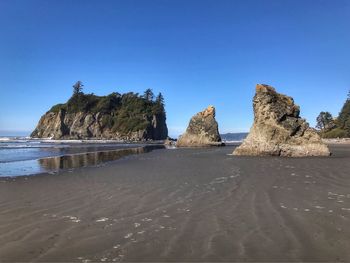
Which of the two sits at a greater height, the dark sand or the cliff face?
the cliff face

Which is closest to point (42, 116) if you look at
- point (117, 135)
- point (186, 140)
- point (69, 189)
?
point (117, 135)

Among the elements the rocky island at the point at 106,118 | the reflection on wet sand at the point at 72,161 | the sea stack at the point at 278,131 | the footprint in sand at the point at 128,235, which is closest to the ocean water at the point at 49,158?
the reflection on wet sand at the point at 72,161

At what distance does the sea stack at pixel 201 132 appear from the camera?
63500 mm

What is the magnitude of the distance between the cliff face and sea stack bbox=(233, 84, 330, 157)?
11793 cm

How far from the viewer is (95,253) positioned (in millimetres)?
5914

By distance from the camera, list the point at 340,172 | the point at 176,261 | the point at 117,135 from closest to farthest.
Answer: the point at 176,261
the point at 340,172
the point at 117,135

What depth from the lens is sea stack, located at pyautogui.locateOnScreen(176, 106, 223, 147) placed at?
208ft

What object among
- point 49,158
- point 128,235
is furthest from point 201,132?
point 128,235

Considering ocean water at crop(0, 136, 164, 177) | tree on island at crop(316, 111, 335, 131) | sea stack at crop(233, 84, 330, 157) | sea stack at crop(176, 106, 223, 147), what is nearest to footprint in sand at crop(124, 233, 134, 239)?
ocean water at crop(0, 136, 164, 177)

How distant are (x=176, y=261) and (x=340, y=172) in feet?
42.4

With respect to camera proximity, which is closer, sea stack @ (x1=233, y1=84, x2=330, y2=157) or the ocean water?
the ocean water

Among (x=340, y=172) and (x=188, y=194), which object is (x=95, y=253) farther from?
(x=340, y=172)

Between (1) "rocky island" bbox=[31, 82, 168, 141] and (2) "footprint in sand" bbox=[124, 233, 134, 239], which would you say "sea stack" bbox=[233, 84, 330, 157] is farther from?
(1) "rocky island" bbox=[31, 82, 168, 141]

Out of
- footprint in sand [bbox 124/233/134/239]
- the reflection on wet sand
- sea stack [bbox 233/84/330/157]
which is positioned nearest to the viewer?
footprint in sand [bbox 124/233/134/239]
